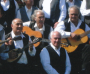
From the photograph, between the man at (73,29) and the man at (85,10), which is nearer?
the man at (73,29)

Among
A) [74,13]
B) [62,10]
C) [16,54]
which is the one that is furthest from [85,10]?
[16,54]

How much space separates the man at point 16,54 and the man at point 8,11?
546 millimetres

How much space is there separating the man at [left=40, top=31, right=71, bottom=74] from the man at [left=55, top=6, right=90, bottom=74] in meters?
0.30

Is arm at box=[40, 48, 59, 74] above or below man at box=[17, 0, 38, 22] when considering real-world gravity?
below

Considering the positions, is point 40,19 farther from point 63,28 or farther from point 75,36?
point 75,36

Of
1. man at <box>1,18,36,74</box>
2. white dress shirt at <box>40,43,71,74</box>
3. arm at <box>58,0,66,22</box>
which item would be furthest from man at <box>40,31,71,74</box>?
arm at <box>58,0,66,22</box>

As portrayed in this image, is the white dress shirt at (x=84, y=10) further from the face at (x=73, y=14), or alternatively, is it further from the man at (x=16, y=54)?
the man at (x=16, y=54)

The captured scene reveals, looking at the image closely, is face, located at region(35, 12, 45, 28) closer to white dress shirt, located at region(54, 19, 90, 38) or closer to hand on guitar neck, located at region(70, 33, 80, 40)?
white dress shirt, located at region(54, 19, 90, 38)

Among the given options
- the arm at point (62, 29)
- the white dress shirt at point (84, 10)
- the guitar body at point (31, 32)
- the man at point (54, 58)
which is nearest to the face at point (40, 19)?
the guitar body at point (31, 32)

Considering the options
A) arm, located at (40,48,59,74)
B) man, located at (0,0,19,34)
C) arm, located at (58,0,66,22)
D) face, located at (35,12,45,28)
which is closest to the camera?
arm, located at (40,48,59,74)

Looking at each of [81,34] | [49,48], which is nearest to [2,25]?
[49,48]

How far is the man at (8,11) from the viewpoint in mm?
4410

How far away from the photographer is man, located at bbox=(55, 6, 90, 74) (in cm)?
409

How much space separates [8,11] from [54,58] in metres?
1.32
